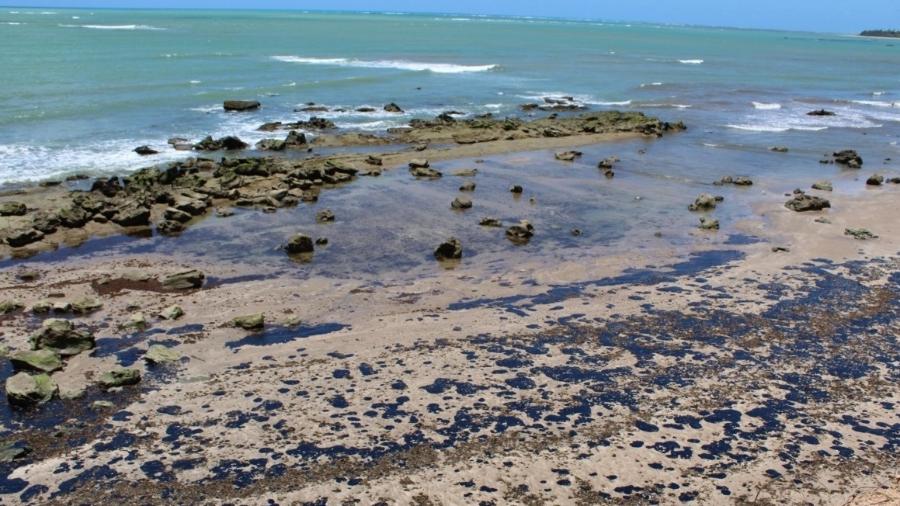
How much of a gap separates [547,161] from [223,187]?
42.9 feet

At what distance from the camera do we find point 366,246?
1883 cm

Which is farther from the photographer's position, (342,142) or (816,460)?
Answer: (342,142)

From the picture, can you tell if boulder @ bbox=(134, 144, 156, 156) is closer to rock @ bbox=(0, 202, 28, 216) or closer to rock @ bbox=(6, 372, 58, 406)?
rock @ bbox=(0, 202, 28, 216)

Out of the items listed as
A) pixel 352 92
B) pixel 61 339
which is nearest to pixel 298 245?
pixel 61 339

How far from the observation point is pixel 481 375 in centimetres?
1204

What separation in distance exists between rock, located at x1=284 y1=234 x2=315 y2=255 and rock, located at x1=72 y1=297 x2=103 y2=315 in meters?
Answer: 4.70

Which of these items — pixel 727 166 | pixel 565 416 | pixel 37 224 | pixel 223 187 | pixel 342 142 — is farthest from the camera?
pixel 342 142

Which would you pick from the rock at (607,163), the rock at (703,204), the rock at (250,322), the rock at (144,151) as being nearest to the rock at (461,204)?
the rock at (703,204)

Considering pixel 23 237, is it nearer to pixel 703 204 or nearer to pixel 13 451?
pixel 13 451

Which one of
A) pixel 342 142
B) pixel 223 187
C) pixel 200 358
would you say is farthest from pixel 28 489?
pixel 342 142

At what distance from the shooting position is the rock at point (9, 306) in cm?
1400

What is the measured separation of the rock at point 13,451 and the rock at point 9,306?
16.3ft

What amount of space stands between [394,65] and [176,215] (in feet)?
170

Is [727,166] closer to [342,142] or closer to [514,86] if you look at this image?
[342,142]
